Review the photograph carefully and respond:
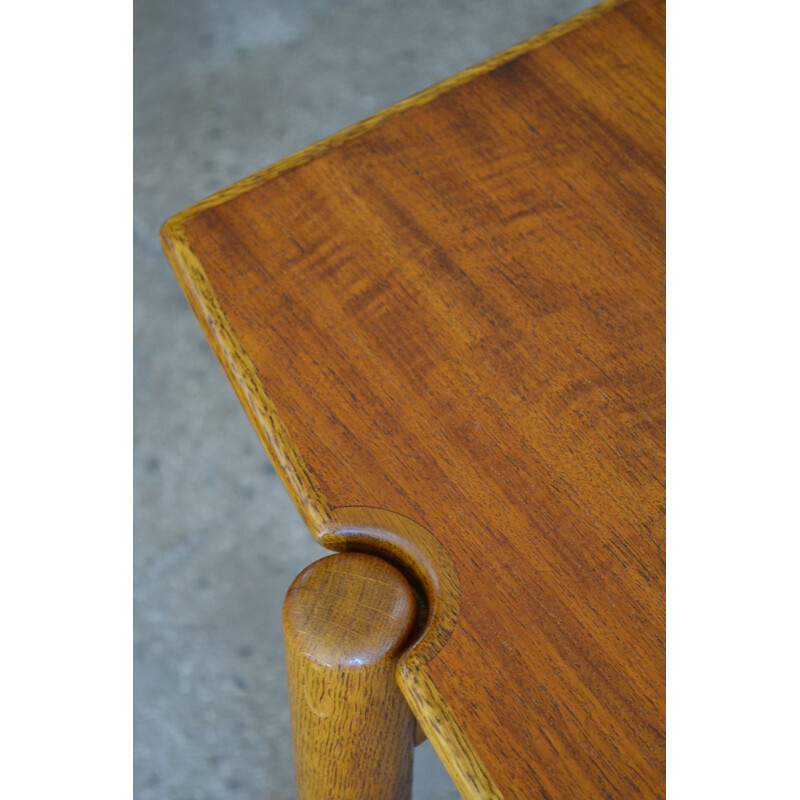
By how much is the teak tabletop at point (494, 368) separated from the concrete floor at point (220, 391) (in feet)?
1.69

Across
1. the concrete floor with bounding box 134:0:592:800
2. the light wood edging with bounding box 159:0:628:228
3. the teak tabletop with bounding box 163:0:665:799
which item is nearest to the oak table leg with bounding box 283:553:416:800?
the teak tabletop with bounding box 163:0:665:799

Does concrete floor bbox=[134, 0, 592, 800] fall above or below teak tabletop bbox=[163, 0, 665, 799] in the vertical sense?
below

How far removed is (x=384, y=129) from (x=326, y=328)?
0.13 meters

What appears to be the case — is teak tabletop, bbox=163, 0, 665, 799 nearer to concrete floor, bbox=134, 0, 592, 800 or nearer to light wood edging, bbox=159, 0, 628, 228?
light wood edging, bbox=159, 0, 628, 228

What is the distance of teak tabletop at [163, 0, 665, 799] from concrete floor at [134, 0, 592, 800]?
0.52 meters

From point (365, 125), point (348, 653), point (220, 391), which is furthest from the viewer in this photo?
point (220, 391)

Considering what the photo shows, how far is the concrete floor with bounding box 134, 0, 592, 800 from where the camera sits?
2.88 feet

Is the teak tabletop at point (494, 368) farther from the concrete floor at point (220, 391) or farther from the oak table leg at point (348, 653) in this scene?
the concrete floor at point (220, 391)

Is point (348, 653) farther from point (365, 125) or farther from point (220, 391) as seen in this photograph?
point (220, 391)

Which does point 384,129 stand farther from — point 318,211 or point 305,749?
point 305,749

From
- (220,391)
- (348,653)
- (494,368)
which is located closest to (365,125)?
(494,368)

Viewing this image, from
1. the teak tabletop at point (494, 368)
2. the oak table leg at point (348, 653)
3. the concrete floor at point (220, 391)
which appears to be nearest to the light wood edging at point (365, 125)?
the teak tabletop at point (494, 368)

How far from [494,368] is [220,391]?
66 centimetres

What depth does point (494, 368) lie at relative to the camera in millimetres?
440
